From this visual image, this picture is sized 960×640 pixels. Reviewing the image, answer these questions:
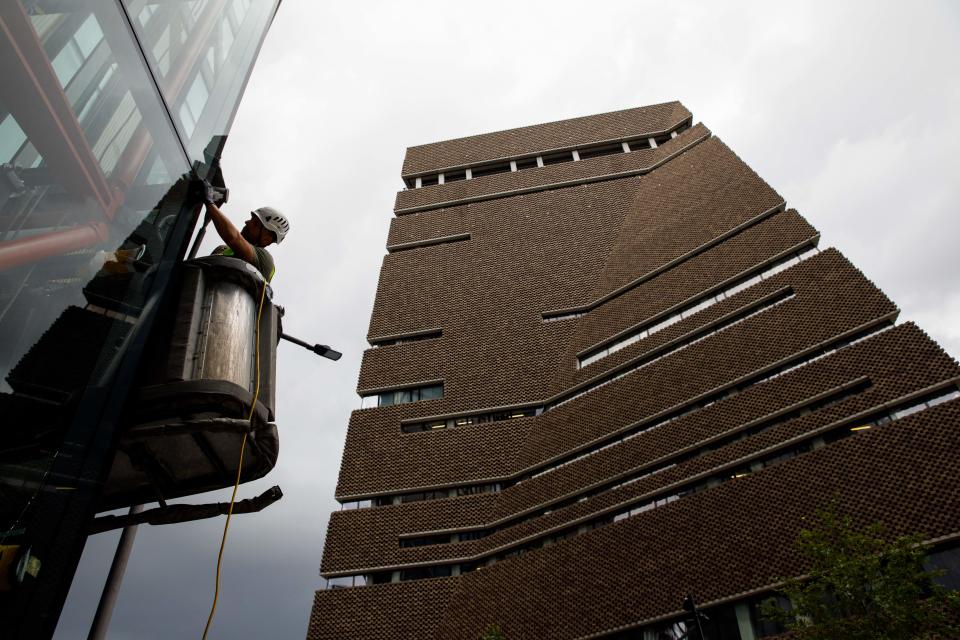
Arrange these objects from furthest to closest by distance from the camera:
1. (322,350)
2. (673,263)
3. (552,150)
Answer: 1. (552,150)
2. (673,263)
3. (322,350)

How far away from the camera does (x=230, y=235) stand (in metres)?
3.77

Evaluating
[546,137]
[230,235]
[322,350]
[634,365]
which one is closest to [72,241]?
[230,235]

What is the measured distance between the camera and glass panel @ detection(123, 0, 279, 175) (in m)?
2.93

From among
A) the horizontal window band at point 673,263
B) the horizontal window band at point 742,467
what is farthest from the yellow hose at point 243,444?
the horizontal window band at point 673,263

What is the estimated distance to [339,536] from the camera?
2923 cm

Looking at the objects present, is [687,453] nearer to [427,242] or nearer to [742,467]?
[742,467]

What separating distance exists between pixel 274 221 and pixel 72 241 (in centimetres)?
231

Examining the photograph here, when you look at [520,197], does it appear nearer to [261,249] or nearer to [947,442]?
[947,442]

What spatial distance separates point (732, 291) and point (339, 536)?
75.2ft

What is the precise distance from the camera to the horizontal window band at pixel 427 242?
42106mm

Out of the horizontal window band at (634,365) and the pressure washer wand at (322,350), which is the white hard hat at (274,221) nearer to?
the pressure washer wand at (322,350)

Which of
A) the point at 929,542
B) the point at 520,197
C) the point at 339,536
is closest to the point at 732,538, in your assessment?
the point at 929,542

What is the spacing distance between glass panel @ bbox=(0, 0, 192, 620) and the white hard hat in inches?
60.9

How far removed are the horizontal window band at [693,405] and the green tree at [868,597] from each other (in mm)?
8929
